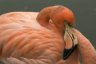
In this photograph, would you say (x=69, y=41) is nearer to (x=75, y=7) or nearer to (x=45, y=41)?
(x=45, y=41)

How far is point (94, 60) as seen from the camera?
3.46 metres

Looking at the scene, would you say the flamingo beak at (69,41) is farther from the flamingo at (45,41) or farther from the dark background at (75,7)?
the dark background at (75,7)

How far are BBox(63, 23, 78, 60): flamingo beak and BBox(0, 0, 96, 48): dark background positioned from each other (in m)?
1.59

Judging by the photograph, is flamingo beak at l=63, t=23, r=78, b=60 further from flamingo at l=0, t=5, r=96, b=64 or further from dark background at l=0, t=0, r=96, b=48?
dark background at l=0, t=0, r=96, b=48

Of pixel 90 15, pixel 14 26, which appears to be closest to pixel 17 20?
pixel 14 26

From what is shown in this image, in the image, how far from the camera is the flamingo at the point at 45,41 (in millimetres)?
3396

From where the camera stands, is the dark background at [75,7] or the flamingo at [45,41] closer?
the flamingo at [45,41]

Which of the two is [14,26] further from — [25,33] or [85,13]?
[85,13]

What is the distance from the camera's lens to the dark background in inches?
202

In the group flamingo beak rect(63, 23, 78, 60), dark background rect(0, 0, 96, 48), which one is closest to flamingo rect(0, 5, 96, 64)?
flamingo beak rect(63, 23, 78, 60)

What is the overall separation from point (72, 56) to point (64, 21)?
0.30 metres

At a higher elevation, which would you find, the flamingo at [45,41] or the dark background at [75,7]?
the flamingo at [45,41]

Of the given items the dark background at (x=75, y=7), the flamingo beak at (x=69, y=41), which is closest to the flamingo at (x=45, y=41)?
the flamingo beak at (x=69, y=41)

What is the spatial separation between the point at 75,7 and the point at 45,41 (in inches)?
82.6
